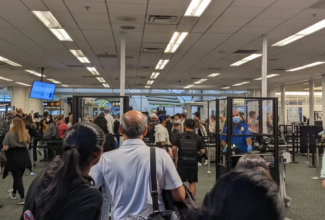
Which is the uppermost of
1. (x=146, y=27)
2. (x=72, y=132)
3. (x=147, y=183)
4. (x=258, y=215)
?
(x=146, y=27)

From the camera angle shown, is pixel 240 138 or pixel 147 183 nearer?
pixel 147 183

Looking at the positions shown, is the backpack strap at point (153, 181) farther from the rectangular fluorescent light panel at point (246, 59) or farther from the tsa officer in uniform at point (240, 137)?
the rectangular fluorescent light panel at point (246, 59)

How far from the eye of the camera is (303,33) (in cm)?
723

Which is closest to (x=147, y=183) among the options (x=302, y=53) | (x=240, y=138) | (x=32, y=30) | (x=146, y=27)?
(x=240, y=138)

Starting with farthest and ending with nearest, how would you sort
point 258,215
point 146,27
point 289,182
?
point 289,182, point 146,27, point 258,215

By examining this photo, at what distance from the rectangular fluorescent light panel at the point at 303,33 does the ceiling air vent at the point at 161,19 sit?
301 cm

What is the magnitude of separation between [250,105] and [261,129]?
0.63 m

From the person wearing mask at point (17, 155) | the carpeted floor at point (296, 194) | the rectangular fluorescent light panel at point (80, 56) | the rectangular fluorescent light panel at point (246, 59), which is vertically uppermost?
the rectangular fluorescent light panel at point (246, 59)

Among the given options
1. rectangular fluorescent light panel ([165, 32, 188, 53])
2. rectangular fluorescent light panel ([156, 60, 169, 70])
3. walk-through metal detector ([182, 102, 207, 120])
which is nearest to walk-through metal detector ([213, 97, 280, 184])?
rectangular fluorescent light panel ([165, 32, 188, 53])

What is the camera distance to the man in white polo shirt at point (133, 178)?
205 centimetres

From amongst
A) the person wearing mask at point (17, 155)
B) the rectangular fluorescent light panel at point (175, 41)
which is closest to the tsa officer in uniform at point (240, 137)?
the rectangular fluorescent light panel at point (175, 41)

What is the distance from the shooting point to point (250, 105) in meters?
6.19

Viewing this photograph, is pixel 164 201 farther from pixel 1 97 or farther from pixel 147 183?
pixel 1 97

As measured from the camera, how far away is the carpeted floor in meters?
5.03
